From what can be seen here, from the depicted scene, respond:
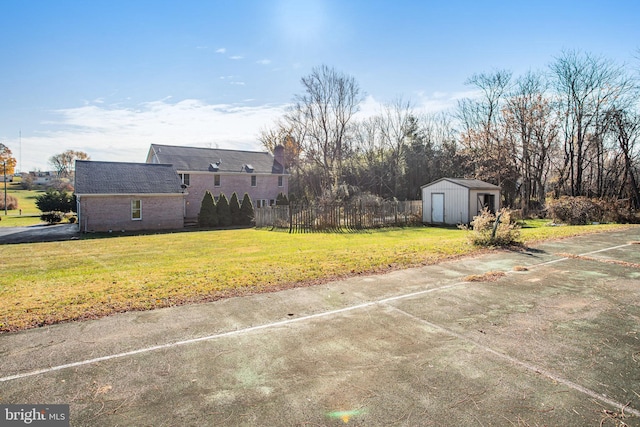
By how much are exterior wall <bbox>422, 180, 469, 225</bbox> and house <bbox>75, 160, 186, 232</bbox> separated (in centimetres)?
1836

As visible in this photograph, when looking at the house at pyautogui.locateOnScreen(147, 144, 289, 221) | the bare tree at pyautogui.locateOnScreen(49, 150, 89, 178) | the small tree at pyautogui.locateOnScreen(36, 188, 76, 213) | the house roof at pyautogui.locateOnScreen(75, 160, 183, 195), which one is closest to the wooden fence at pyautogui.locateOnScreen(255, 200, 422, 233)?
the house roof at pyautogui.locateOnScreen(75, 160, 183, 195)

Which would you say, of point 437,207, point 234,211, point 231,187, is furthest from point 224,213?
point 437,207

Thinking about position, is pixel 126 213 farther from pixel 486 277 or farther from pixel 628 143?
pixel 628 143

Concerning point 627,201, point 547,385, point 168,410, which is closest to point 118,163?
point 168,410

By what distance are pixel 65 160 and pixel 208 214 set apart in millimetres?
69494

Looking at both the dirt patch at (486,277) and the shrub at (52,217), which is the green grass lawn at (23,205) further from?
the dirt patch at (486,277)

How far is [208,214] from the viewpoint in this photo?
87.4 ft

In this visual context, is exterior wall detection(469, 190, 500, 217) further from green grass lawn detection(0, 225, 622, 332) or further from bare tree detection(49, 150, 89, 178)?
bare tree detection(49, 150, 89, 178)

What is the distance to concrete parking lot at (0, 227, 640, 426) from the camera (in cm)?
310

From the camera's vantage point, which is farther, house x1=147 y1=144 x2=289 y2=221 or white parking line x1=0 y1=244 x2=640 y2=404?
house x1=147 y1=144 x2=289 y2=221

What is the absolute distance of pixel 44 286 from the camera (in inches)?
284

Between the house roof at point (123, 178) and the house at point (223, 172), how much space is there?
401 centimetres

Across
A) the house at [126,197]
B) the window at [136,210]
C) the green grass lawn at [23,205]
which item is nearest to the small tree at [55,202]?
the green grass lawn at [23,205]

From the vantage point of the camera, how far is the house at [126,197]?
22.8 meters
